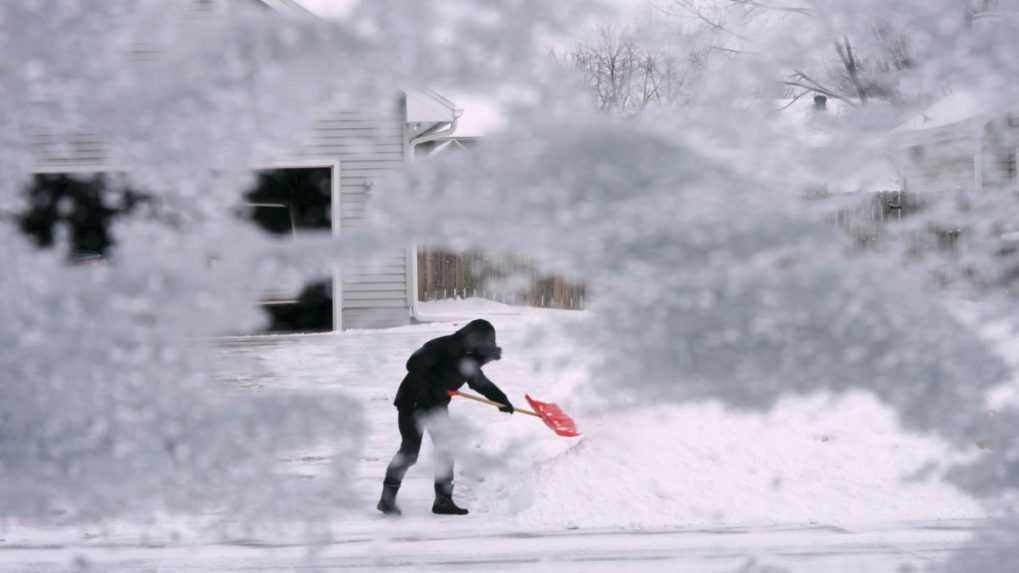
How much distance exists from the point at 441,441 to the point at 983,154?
964 millimetres

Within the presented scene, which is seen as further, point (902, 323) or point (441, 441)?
point (441, 441)

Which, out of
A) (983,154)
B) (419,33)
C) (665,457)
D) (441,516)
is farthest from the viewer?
(441,516)

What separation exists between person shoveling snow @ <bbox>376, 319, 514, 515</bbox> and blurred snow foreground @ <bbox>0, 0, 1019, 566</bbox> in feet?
3.50

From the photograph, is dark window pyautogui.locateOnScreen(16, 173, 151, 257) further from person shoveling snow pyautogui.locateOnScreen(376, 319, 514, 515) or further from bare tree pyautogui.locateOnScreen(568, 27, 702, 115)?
person shoveling snow pyautogui.locateOnScreen(376, 319, 514, 515)

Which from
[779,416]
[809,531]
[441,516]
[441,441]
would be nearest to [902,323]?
[779,416]

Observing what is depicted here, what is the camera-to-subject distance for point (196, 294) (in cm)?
117

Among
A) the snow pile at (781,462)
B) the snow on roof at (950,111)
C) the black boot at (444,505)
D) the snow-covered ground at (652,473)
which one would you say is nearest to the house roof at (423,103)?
the snow-covered ground at (652,473)

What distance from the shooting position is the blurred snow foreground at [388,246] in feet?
3.75

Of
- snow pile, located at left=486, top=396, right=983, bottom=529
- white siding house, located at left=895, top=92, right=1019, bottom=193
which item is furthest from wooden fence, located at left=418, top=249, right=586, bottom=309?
white siding house, located at left=895, top=92, right=1019, bottom=193

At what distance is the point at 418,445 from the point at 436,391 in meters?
1.26

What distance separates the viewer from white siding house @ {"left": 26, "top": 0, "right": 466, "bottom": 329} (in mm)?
1247

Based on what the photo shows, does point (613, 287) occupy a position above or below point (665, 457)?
above

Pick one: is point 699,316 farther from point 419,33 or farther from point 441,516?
point 441,516

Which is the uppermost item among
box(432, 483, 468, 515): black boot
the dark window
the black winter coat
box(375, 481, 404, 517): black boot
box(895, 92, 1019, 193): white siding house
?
box(895, 92, 1019, 193): white siding house
